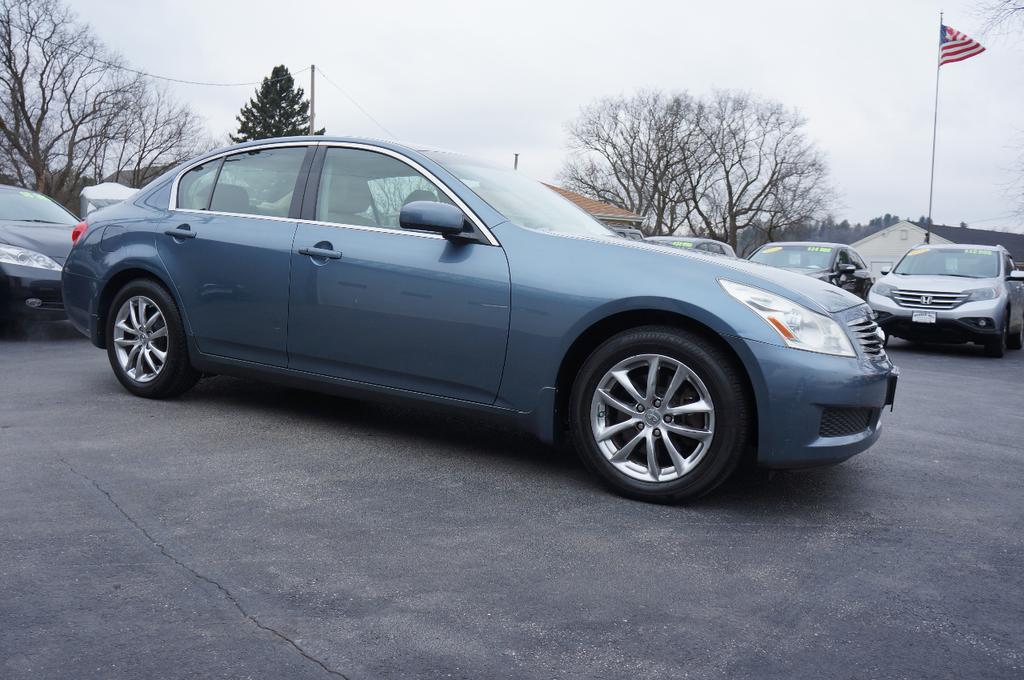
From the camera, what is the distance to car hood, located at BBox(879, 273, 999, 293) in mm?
11523

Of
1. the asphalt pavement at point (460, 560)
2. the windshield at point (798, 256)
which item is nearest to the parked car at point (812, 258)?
the windshield at point (798, 256)

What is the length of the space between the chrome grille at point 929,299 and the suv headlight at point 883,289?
0.19 metres

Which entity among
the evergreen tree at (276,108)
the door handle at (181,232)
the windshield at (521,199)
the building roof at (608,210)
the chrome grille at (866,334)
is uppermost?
the evergreen tree at (276,108)

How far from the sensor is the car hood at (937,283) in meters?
11.5

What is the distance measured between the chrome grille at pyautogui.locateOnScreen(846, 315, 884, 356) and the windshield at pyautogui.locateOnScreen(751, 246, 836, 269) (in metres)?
11.2

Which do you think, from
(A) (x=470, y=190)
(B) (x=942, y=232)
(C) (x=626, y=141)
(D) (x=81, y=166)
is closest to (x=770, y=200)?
(C) (x=626, y=141)

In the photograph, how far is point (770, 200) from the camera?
6794 cm

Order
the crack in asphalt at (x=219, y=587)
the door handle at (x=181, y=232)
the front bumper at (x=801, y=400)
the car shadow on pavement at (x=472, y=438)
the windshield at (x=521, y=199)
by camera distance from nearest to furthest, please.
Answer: the crack in asphalt at (x=219, y=587) < the front bumper at (x=801, y=400) < the car shadow on pavement at (x=472, y=438) < the windshield at (x=521, y=199) < the door handle at (x=181, y=232)

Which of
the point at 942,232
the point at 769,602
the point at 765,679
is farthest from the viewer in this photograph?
the point at 942,232

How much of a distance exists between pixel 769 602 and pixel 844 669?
448mm

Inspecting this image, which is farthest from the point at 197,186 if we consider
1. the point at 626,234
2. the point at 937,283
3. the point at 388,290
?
the point at 937,283

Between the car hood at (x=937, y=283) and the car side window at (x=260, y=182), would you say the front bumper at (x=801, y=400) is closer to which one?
the car side window at (x=260, y=182)

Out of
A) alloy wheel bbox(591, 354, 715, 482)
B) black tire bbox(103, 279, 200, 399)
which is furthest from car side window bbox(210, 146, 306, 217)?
alloy wheel bbox(591, 354, 715, 482)

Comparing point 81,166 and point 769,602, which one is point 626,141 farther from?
point 769,602
